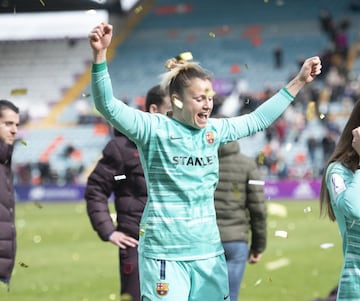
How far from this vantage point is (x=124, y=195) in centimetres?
637

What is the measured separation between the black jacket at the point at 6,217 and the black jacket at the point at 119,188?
0.64 metres

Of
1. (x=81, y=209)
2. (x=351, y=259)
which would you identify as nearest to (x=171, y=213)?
(x=351, y=259)

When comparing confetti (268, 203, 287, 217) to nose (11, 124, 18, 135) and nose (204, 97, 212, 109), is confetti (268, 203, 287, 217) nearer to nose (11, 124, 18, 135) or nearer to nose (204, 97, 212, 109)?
nose (11, 124, 18, 135)

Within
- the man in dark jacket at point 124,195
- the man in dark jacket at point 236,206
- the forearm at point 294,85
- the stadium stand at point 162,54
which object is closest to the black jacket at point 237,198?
the man in dark jacket at point 236,206

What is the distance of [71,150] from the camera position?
3106 cm

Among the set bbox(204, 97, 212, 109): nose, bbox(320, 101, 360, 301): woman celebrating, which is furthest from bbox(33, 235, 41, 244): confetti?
bbox(320, 101, 360, 301): woman celebrating

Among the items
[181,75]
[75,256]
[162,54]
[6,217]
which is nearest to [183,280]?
[181,75]

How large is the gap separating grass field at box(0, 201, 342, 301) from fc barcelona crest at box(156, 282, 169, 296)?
5.87ft

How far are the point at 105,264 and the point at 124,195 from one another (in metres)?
6.99

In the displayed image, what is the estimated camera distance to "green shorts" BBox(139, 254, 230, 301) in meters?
4.70

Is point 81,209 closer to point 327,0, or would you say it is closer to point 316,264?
point 316,264

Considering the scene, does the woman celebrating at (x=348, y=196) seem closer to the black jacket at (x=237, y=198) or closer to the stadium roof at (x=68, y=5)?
the black jacket at (x=237, y=198)

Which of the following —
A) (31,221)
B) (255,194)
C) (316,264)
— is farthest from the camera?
(31,221)

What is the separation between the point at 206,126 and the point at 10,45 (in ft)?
113
